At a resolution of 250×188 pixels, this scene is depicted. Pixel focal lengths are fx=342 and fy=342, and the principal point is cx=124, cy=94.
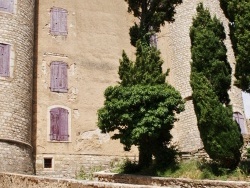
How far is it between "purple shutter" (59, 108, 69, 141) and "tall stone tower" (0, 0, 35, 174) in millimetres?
1694

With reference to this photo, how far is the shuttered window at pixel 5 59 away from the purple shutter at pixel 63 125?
3.39m

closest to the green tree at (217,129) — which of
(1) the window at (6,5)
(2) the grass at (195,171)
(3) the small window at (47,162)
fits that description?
(2) the grass at (195,171)

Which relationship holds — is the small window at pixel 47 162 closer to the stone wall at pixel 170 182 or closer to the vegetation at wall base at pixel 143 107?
the stone wall at pixel 170 182

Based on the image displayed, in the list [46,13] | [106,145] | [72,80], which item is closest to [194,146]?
[106,145]

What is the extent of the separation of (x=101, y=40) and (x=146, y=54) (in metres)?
7.39

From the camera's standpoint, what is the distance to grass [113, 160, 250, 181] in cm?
946

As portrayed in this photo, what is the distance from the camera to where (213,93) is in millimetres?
10453

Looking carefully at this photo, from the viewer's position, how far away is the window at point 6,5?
50.2 feet

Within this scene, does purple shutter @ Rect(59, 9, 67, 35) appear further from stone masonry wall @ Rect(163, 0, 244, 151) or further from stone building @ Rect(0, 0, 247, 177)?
stone masonry wall @ Rect(163, 0, 244, 151)

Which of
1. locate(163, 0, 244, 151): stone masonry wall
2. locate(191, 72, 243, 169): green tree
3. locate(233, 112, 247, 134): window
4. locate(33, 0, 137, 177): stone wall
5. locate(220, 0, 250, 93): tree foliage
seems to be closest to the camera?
locate(220, 0, 250, 93): tree foliage

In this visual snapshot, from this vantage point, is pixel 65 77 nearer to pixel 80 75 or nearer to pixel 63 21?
pixel 80 75

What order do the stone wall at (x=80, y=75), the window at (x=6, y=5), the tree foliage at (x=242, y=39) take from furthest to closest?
the stone wall at (x=80, y=75), the window at (x=6, y=5), the tree foliage at (x=242, y=39)

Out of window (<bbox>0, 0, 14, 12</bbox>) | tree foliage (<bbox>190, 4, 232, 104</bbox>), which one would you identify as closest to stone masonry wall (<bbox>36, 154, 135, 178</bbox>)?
window (<bbox>0, 0, 14, 12</bbox>)

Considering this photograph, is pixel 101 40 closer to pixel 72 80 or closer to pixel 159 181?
pixel 72 80
